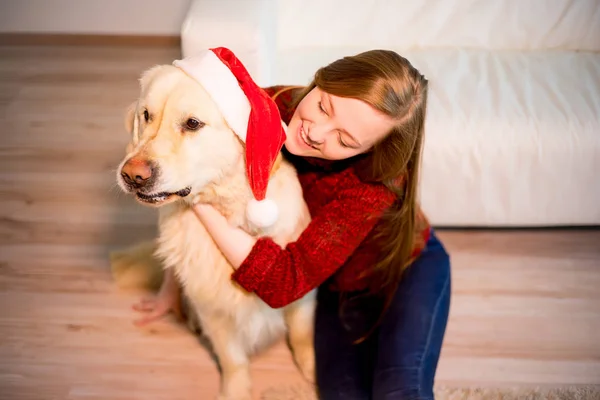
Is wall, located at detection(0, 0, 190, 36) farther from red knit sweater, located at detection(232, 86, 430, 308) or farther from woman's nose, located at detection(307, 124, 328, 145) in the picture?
woman's nose, located at detection(307, 124, 328, 145)

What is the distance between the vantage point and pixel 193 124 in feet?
3.62

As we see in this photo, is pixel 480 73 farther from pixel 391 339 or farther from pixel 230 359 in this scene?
pixel 230 359

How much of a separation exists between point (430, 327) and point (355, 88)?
608mm

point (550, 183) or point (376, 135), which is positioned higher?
point (376, 135)

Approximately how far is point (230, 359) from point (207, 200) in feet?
1.56

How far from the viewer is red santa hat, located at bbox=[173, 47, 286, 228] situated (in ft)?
3.61

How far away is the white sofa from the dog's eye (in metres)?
0.61

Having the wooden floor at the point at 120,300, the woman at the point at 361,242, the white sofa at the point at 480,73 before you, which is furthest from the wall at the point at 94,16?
the woman at the point at 361,242

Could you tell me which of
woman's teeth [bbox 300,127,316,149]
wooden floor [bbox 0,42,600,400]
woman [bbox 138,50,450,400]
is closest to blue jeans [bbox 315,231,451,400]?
woman [bbox 138,50,450,400]

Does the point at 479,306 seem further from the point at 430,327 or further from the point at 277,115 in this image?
the point at 277,115

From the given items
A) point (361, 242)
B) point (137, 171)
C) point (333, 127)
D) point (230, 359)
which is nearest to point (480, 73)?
point (361, 242)

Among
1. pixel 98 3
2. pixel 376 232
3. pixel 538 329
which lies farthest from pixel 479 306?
pixel 98 3

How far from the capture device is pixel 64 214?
6.72 feet

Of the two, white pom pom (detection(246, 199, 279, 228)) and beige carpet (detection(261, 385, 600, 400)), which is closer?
white pom pom (detection(246, 199, 279, 228))
